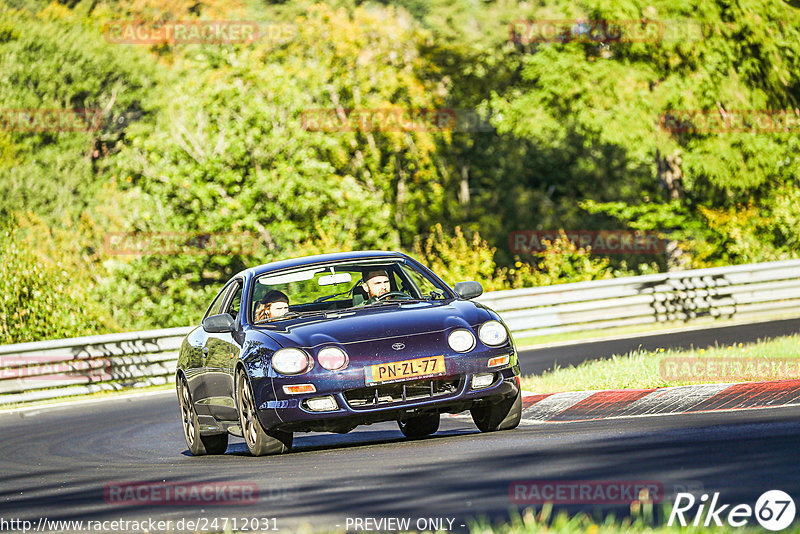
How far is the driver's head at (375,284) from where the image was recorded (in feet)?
33.6

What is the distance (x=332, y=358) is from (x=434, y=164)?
34.9 meters

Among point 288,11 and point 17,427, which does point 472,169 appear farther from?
point 17,427

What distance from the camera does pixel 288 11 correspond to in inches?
2721

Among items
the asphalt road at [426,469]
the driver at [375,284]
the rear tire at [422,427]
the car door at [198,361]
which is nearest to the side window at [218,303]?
the car door at [198,361]

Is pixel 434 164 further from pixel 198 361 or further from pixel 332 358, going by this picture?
pixel 332 358

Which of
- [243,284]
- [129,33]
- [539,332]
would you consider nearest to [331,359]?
[243,284]

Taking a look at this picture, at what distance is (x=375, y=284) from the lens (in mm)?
10250

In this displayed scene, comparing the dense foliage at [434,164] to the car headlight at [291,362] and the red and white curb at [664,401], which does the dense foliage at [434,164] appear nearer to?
the red and white curb at [664,401]

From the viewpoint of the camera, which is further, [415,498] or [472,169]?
[472,169]

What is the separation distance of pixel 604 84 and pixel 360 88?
38.3 ft

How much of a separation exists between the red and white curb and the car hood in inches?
63.3

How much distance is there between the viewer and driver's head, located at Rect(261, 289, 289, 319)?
9.86m

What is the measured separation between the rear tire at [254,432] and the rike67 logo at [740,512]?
4049 mm

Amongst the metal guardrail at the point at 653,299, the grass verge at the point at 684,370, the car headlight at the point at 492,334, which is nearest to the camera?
the car headlight at the point at 492,334
